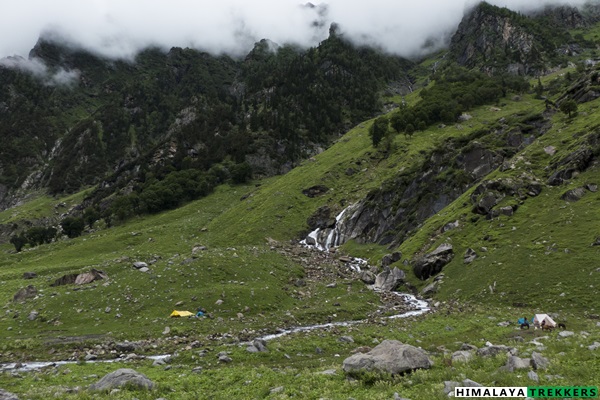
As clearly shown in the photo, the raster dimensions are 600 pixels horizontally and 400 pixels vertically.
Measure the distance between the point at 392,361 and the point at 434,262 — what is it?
3792 centimetres

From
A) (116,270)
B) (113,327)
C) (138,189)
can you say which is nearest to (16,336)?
(113,327)

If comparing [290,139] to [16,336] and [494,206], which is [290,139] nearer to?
[494,206]

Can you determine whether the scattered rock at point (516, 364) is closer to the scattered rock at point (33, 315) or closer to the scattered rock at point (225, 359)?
the scattered rock at point (225, 359)

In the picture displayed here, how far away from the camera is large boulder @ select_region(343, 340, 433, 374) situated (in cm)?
1628

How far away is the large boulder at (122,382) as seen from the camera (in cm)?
1744

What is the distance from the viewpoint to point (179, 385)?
748 inches

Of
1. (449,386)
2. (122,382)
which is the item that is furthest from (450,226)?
(122,382)

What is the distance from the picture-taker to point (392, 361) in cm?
1659

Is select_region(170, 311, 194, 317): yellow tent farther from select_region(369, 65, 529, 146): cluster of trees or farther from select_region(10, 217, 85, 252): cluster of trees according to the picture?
select_region(10, 217, 85, 252): cluster of trees

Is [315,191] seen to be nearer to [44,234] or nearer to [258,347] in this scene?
[258,347]

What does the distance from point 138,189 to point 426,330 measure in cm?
15378

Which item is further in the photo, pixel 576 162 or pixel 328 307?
pixel 576 162

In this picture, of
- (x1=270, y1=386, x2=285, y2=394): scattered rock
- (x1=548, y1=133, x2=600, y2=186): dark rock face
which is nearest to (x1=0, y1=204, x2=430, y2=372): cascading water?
(x1=270, y1=386, x2=285, y2=394): scattered rock

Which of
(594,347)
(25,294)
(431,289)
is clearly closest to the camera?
(594,347)
